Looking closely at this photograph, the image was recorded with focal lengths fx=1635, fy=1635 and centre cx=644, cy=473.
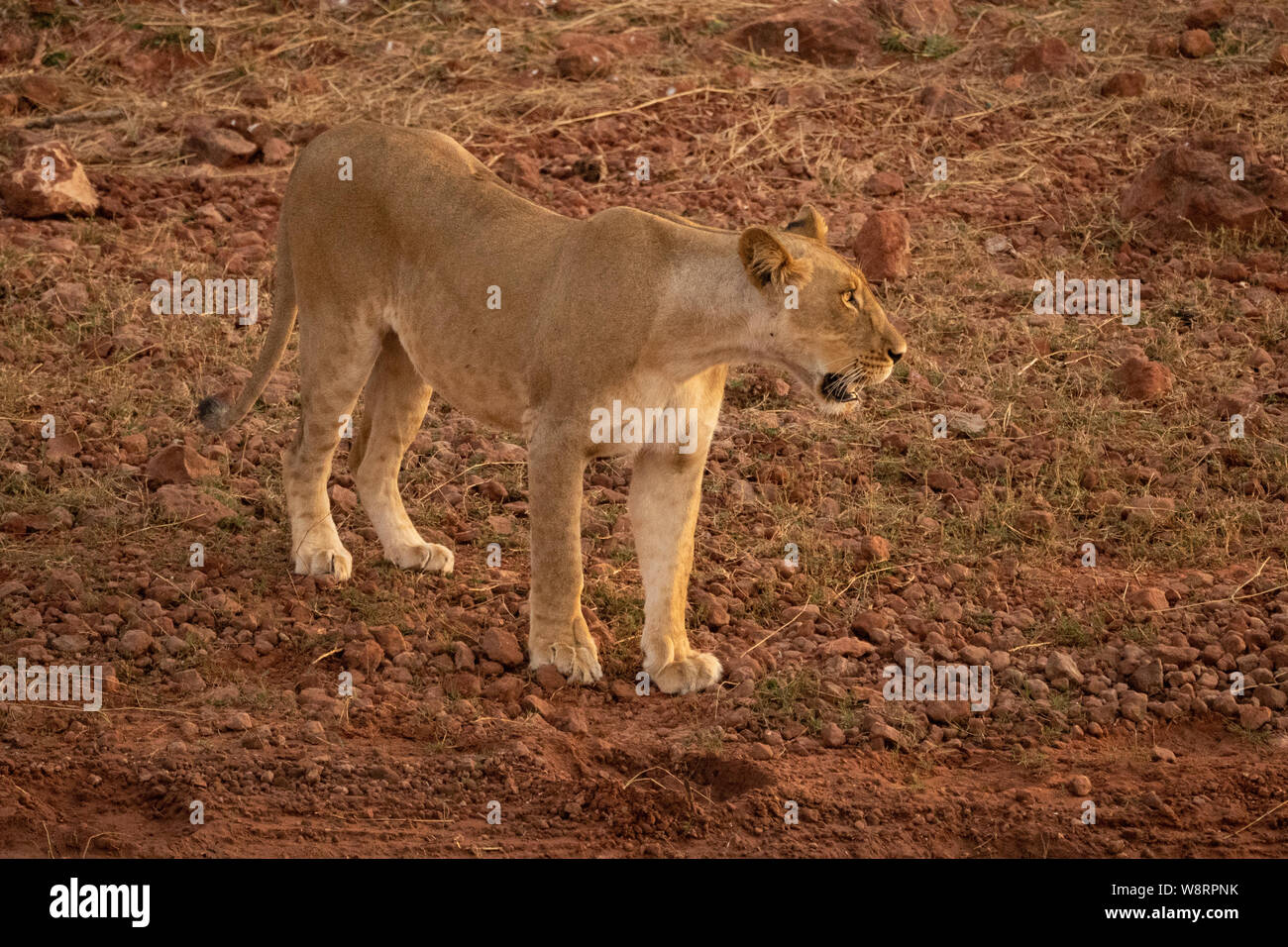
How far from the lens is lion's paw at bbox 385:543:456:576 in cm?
649

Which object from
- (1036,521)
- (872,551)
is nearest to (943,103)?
(1036,521)

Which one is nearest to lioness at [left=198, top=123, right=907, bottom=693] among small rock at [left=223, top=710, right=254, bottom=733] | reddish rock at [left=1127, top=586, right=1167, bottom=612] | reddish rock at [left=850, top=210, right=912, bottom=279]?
small rock at [left=223, top=710, right=254, bottom=733]

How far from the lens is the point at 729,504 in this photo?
23.4 ft

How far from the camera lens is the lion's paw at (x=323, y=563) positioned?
641cm

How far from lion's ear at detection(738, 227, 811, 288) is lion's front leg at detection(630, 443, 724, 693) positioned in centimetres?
69

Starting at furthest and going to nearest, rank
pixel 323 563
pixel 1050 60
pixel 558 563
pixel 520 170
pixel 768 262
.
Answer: pixel 1050 60
pixel 520 170
pixel 323 563
pixel 558 563
pixel 768 262

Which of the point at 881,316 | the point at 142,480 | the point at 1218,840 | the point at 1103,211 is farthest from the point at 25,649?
the point at 1103,211

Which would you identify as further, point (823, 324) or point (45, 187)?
point (45, 187)

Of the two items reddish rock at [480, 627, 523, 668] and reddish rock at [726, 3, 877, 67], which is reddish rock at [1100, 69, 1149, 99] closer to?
reddish rock at [726, 3, 877, 67]

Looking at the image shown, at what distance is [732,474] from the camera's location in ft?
24.2

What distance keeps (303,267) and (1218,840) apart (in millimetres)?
3778

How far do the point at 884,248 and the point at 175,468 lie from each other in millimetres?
4009

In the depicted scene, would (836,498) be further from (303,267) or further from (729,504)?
(303,267)

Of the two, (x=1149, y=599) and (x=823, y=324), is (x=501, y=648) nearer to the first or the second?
(x=823, y=324)
